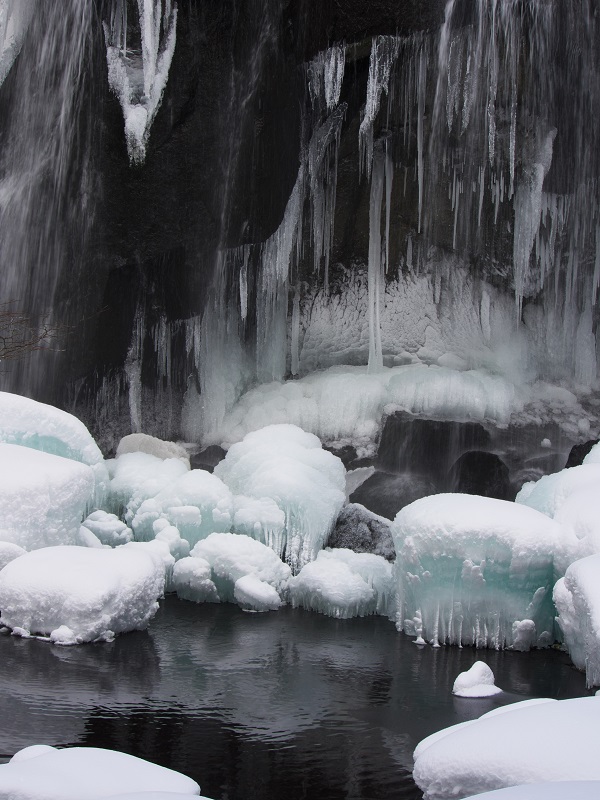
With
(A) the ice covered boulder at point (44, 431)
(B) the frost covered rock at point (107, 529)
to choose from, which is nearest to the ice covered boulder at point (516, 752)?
(B) the frost covered rock at point (107, 529)

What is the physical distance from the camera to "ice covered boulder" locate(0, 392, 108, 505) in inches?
493

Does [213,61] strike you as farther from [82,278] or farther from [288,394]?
[288,394]

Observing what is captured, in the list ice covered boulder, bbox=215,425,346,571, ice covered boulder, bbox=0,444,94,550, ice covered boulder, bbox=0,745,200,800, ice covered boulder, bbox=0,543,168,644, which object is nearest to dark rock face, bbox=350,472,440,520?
ice covered boulder, bbox=215,425,346,571

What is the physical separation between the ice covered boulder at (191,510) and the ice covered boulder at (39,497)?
1.73m

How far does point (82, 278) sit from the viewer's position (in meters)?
15.9

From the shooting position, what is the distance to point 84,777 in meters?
5.38

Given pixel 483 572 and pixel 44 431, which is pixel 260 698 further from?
pixel 44 431

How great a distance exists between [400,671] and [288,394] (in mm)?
8213

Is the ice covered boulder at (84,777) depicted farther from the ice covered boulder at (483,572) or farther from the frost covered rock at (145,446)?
the frost covered rock at (145,446)

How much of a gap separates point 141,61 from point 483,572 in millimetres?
9113

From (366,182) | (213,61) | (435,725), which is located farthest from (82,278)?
(435,725)

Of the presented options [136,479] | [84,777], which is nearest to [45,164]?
[136,479]

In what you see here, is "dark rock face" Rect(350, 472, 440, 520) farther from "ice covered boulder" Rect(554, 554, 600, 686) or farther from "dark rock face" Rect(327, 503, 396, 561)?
"ice covered boulder" Rect(554, 554, 600, 686)

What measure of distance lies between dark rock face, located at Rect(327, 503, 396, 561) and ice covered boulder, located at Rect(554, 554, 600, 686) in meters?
4.06
